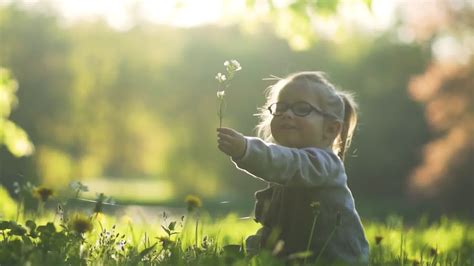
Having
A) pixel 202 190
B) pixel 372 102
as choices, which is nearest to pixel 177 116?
pixel 202 190

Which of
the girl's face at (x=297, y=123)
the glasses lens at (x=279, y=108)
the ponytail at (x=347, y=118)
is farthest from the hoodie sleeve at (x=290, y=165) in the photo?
the ponytail at (x=347, y=118)

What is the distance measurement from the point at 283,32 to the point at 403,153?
19798 millimetres

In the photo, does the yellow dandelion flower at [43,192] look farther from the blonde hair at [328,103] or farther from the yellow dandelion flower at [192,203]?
the blonde hair at [328,103]

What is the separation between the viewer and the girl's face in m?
3.35

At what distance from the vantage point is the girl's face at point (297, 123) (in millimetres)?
3352

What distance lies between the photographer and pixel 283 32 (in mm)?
8688

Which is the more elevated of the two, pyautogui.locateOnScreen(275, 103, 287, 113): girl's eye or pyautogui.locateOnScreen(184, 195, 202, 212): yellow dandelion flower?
pyautogui.locateOnScreen(275, 103, 287, 113): girl's eye

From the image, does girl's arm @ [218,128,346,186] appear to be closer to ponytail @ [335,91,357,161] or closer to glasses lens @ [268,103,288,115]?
glasses lens @ [268,103,288,115]

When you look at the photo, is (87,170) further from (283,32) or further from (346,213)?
(346,213)

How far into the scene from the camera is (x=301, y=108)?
3.39 metres

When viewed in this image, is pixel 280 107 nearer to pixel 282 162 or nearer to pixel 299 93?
pixel 299 93

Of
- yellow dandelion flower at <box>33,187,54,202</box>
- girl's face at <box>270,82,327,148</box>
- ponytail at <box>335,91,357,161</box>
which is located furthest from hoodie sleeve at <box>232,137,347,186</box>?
yellow dandelion flower at <box>33,187,54,202</box>

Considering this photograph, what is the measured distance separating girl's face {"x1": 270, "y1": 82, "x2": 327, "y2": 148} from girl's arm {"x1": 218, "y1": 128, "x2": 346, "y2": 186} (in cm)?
12

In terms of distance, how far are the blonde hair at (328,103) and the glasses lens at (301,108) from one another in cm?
10
